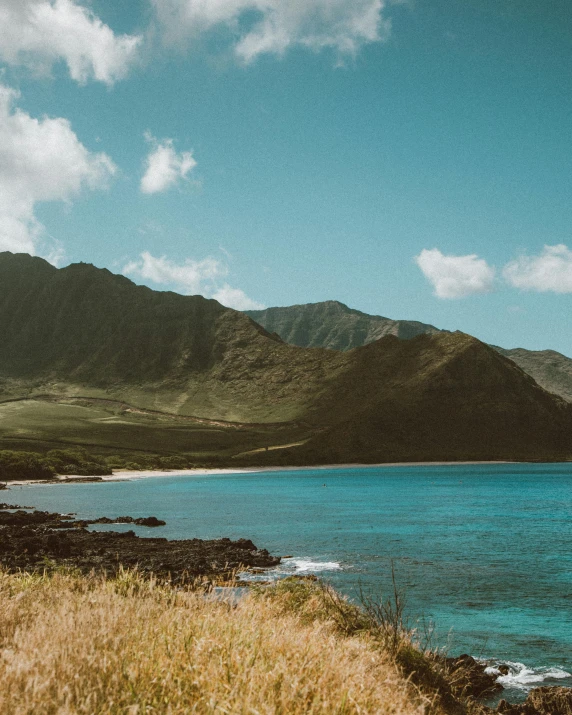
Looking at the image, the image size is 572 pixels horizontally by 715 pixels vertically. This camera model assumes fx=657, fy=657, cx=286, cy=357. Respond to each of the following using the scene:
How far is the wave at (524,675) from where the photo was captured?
60.5 feet

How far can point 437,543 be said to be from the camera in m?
49.3

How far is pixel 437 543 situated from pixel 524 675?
1207 inches

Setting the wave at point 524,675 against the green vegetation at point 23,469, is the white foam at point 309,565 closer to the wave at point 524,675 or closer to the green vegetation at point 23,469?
the wave at point 524,675

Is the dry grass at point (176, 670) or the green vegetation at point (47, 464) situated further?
the green vegetation at point (47, 464)

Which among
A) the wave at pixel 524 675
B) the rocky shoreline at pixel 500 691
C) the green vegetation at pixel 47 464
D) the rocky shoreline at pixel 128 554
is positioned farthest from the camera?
the green vegetation at pixel 47 464

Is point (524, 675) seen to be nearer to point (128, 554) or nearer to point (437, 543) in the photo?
point (128, 554)

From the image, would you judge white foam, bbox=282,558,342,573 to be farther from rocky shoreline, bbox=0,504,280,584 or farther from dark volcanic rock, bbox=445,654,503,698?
dark volcanic rock, bbox=445,654,503,698

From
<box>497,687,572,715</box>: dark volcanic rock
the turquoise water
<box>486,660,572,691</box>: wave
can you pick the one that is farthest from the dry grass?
the turquoise water

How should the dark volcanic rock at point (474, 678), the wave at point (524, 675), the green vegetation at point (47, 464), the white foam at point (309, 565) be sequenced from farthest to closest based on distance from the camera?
1. the green vegetation at point (47, 464)
2. the white foam at point (309, 565)
3. the wave at point (524, 675)
4. the dark volcanic rock at point (474, 678)

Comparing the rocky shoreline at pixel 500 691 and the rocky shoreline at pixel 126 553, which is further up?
the rocky shoreline at pixel 500 691

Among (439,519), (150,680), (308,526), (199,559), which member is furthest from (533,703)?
(439,519)

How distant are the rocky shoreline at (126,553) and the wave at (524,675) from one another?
12.7 meters

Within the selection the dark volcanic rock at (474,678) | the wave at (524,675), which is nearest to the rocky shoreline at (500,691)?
the dark volcanic rock at (474,678)

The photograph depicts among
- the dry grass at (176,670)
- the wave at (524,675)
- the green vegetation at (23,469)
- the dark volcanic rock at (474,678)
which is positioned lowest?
the green vegetation at (23,469)
